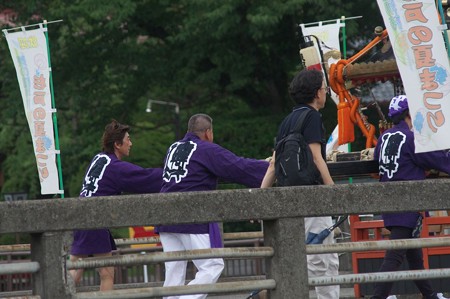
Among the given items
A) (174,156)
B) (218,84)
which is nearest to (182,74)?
(218,84)

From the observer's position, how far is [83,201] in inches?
250

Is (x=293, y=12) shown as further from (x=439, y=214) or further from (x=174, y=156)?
(x=174, y=156)

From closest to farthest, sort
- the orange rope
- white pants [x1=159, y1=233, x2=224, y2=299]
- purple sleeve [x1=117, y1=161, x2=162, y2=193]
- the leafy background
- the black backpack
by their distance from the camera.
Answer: the black backpack, white pants [x1=159, y1=233, x2=224, y2=299], purple sleeve [x1=117, y1=161, x2=162, y2=193], the orange rope, the leafy background

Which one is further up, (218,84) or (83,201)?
(218,84)

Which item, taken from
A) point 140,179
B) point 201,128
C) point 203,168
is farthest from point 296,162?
point 140,179

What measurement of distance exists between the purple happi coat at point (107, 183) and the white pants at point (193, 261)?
2.97 feet

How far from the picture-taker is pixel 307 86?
809 cm

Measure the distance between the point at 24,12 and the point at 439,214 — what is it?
18.2 metres

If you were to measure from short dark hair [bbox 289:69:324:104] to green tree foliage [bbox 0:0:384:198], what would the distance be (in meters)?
16.7

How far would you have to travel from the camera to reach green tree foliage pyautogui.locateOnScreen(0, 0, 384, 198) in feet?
84.8

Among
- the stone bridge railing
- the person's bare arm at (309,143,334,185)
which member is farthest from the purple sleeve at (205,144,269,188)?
the stone bridge railing

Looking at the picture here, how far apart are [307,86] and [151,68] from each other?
1950 centimetres

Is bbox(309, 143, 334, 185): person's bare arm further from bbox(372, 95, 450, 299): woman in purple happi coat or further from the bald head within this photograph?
the bald head

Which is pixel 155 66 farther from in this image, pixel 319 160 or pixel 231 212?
pixel 231 212
